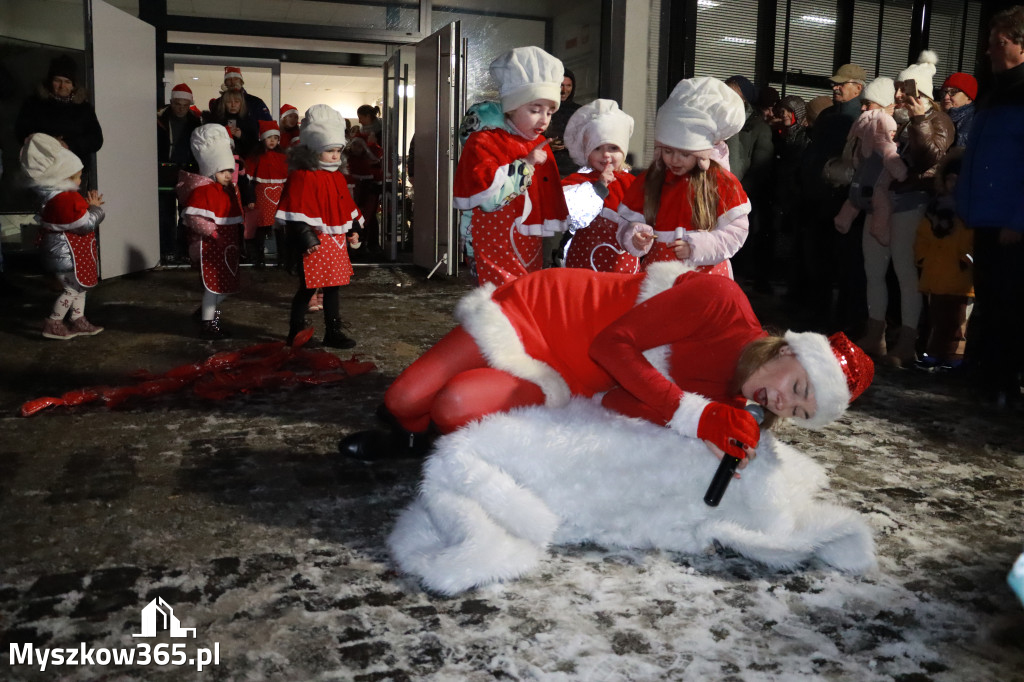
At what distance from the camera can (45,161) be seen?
4.83 meters

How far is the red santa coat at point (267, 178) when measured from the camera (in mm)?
7758

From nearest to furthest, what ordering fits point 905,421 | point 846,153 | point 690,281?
point 690,281, point 905,421, point 846,153

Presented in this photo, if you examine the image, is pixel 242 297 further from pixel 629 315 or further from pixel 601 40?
pixel 629 315

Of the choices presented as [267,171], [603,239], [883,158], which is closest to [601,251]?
[603,239]

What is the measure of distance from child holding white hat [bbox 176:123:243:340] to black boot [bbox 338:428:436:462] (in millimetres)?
2447

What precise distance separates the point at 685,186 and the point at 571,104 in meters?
3.70

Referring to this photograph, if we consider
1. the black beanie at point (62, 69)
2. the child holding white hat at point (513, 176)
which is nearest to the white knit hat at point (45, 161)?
the black beanie at point (62, 69)

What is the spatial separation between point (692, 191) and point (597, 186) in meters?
0.66

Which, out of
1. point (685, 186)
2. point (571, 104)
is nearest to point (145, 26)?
point (571, 104)

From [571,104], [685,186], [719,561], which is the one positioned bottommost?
[719,561]

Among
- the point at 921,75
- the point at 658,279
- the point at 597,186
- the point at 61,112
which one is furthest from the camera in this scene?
the point at 61,112

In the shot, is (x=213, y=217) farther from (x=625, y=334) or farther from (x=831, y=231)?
(x=831, y=231)

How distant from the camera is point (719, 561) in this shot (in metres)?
2.26

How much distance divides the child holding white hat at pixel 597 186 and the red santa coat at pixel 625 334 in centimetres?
103
